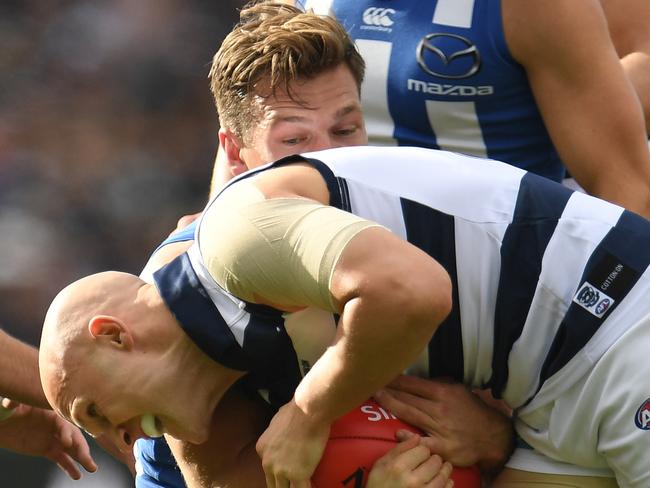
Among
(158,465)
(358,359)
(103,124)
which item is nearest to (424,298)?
(358,359)

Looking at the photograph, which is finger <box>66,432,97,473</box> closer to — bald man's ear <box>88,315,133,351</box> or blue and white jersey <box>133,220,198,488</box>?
blue and white jersey <box>133,220,198,488</box>

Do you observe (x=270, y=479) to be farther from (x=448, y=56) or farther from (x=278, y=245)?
(x=448, y=56)

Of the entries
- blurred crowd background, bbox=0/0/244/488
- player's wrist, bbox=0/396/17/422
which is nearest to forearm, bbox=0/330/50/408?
player's wrist, bbox=0/396/17/422

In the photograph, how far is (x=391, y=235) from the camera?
6.52 ft

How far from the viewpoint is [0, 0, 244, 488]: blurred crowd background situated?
263 inches

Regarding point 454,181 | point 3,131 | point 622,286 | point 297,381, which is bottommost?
point 3,131

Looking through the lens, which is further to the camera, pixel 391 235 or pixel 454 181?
pixel 454 181

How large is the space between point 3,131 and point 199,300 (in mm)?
4923

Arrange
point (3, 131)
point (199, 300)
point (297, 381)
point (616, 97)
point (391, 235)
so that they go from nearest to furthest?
point (391, 235) → point (199, 300) → point (297, 381) → point (616, 97) → point (3, 131)

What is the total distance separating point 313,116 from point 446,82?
0.45m

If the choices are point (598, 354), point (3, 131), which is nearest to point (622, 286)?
point (598, 354)

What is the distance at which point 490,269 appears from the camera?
227cm

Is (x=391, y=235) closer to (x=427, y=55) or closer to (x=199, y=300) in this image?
(x=199, y=300)

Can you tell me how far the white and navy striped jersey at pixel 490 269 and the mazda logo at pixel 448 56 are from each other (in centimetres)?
80
